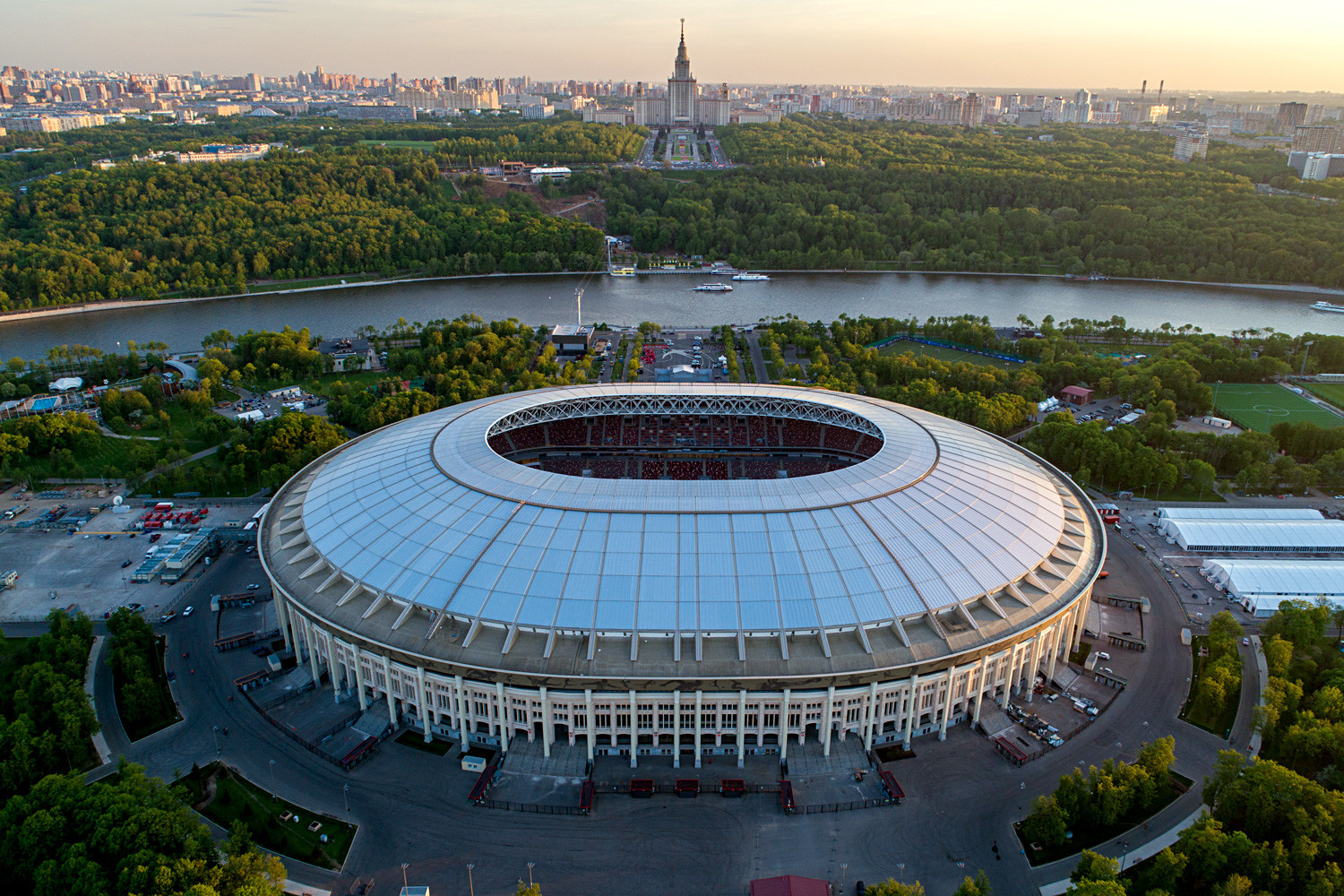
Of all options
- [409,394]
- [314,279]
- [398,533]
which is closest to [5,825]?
[398,533]

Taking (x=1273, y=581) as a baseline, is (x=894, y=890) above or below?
below

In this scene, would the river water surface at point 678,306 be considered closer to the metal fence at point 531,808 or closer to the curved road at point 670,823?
the curved road at point 670,823

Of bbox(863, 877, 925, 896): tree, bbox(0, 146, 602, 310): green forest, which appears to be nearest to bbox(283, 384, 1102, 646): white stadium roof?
bbox(863, 877, 925, 896): tree

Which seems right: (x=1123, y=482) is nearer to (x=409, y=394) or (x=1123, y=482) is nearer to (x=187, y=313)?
(x=409, y=394)

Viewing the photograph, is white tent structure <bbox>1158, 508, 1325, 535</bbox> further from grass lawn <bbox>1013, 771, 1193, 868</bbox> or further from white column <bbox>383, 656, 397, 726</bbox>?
white column <bbox>383, 656, 397, 726</bbox>

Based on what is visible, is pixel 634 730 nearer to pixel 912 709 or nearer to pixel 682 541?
pixel 682 541

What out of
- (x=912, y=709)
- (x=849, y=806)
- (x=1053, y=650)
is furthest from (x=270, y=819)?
(x=1053, y=650)
